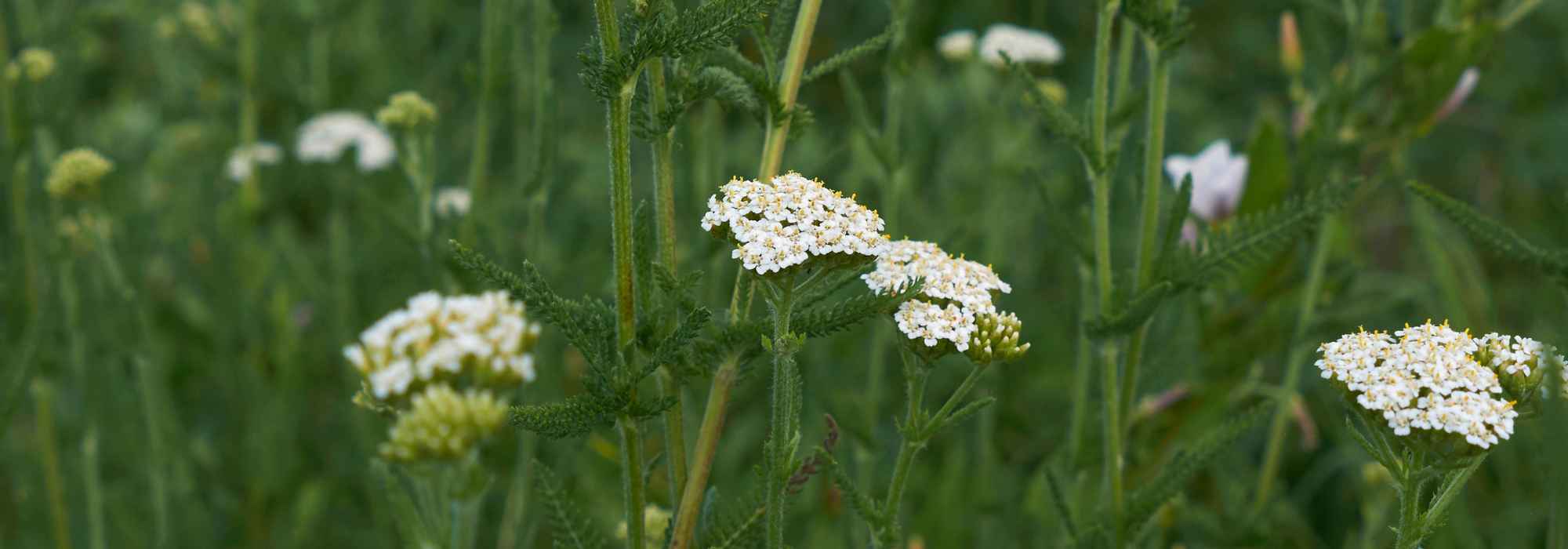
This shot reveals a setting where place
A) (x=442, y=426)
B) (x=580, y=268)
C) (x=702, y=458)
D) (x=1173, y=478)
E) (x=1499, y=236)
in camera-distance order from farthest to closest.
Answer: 1. (x=580, y=268)
2. (x=1173, y=478)
3. (x=1499, y=236)
4. (x=702, y=458)
5. (x=442, y=426)

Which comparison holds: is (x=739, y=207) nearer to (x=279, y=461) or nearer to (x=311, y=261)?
(x=279, y=461)

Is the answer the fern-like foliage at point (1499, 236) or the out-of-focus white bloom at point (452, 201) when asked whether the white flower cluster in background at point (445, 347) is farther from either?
the out-of-focus white bloom at point (452, 201)

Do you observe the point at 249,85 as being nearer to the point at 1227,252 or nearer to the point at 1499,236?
the point at 1227,252

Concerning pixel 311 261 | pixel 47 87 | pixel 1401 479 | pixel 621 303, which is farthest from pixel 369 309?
pixel 1401 479

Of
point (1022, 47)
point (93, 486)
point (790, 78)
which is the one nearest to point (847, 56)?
point (790, 78)

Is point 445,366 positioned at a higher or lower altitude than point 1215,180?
lower

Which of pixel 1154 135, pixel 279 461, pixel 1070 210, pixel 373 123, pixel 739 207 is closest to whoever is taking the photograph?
pixel 739 207

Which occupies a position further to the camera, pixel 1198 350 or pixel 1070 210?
pixel 1198 350
